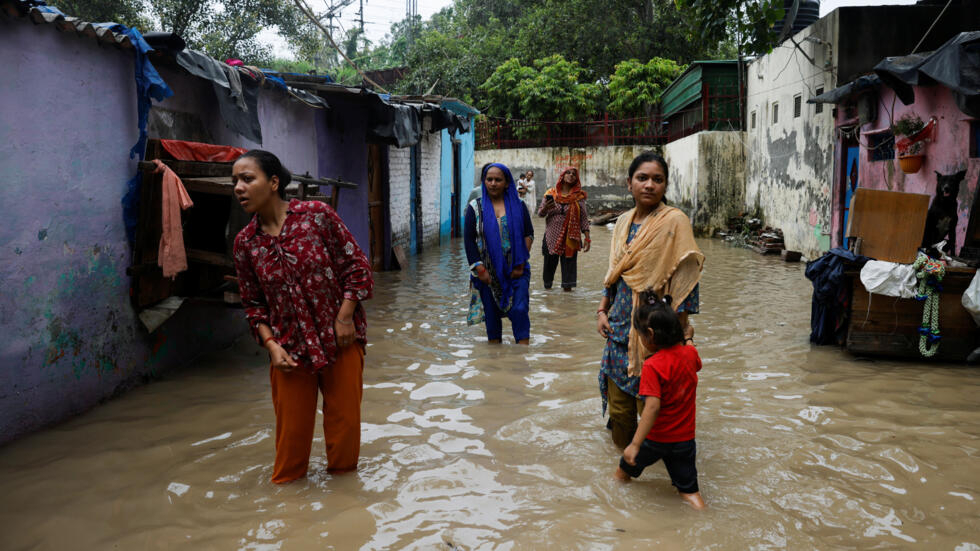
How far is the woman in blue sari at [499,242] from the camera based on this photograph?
20.0 feet

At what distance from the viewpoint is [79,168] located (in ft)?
14.6

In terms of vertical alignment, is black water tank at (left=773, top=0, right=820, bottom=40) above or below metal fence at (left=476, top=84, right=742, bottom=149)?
above

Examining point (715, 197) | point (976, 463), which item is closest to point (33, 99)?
point (976, 463)

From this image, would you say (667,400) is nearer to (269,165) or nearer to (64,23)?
(269,165)

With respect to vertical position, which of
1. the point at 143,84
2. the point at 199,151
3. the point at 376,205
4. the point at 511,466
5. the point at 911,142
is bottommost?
the point at 511,466

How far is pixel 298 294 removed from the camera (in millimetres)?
3230

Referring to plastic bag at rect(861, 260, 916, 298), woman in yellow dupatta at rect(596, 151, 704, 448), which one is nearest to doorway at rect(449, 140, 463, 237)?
plastic bag at rect(861, 260, 916, 298)

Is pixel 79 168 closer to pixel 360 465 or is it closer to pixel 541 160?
pixel 360 465

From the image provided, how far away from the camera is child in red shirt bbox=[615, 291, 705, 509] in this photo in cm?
312

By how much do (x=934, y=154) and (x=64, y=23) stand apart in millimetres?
8319

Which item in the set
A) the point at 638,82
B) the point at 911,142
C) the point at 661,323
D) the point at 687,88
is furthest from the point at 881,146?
the point at 638,82

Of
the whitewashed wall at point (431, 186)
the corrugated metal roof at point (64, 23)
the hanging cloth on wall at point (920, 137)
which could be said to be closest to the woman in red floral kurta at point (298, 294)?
the corrugated metal roof at point (64, 23)

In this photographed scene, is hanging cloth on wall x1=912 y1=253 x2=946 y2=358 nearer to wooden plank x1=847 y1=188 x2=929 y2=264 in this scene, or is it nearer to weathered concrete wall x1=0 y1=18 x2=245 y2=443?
wooden plank x1=847 y1=188 x2=929 y2=264

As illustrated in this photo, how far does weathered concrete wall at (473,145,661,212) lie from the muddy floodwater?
55.9ft
